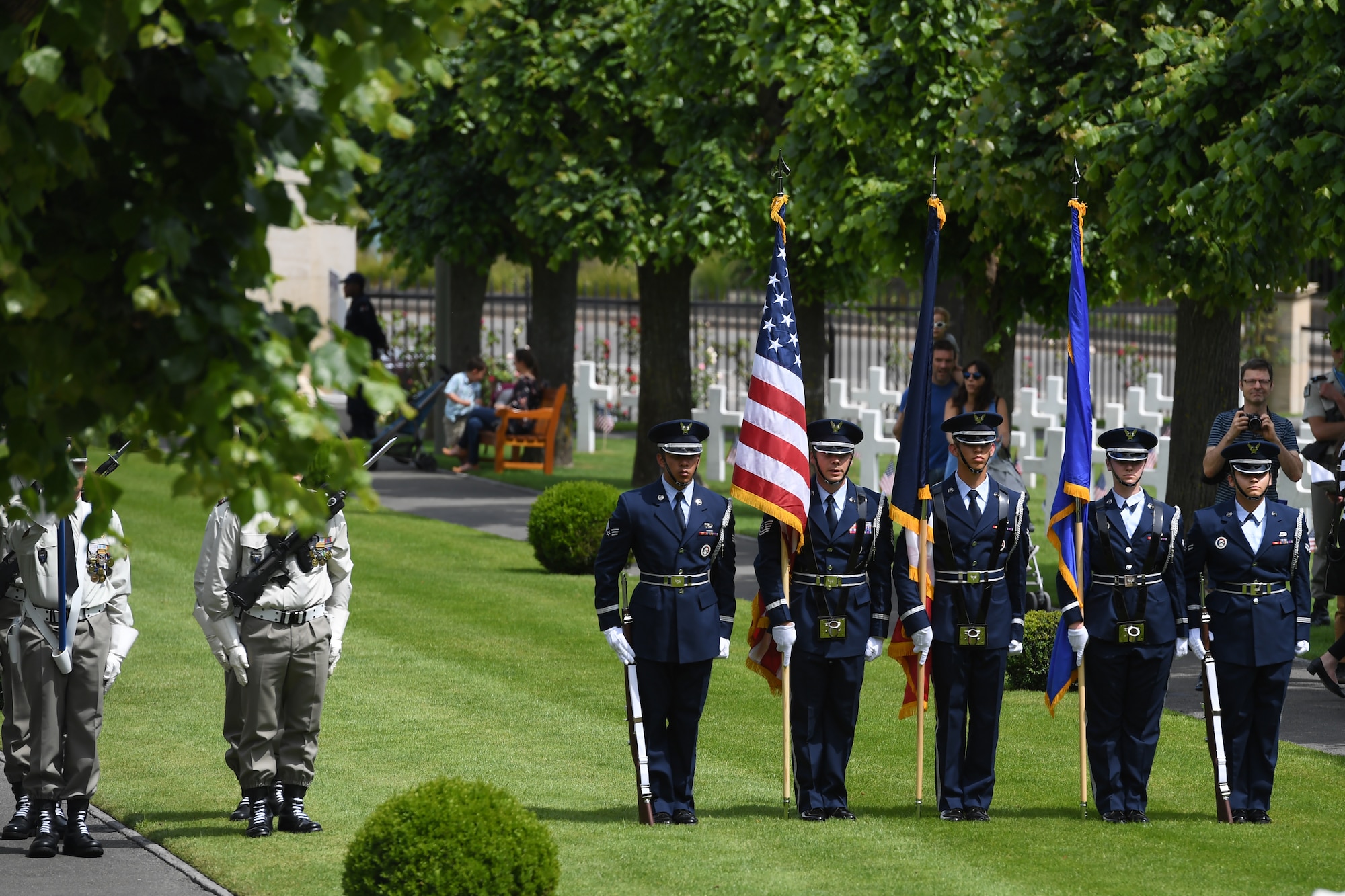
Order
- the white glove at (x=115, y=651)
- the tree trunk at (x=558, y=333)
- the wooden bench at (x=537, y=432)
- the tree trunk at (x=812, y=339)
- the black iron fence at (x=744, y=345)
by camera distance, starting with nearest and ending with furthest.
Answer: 1. the white glove at (x=115, y=651)
2. the tree trunk at (x=812, y=339)
3. the wooden bench at (x=537, y=432)
4. the tree trunk at (x=558, y=333)
5. the black iron fence at (x=744, y=345)

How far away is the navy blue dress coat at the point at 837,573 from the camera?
870 cm

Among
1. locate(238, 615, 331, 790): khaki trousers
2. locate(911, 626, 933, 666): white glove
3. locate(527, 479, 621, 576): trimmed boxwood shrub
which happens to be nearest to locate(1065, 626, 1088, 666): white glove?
locate(911, 626, 933, 666): white glove

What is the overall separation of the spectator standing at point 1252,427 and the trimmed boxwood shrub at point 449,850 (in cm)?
598

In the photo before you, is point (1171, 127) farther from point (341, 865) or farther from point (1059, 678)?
point (341, 865)

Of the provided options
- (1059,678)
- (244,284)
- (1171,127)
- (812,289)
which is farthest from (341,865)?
(812,289)

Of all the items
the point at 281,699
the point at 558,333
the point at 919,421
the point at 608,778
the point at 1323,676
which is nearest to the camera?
the point at 281,699

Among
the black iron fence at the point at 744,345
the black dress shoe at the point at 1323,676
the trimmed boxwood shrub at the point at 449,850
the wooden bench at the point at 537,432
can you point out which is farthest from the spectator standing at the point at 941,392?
the black iron fence at the point at 744,345

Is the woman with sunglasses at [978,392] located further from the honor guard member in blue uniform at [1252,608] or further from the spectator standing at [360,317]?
the spectator standing at [360,317]

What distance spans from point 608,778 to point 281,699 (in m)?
2.04

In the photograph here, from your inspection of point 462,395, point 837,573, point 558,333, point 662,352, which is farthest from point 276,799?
point 558,333

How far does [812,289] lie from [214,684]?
889 centimetres

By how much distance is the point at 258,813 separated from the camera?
8320mm

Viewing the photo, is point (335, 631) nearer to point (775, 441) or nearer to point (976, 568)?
point (775, 441)

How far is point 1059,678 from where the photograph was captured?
9.11 m
